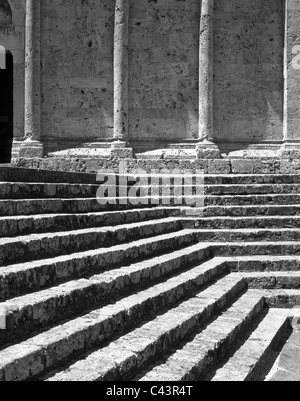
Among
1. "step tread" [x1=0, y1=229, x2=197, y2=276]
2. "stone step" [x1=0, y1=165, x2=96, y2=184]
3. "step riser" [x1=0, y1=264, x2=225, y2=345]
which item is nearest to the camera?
"step riser" [x1=0, y1=264, x2=225, y2=345]

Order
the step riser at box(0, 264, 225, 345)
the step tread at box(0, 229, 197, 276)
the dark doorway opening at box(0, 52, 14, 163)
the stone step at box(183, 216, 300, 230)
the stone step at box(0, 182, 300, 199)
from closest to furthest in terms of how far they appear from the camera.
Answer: the step riser at box(0, 264, 225, 345), the step tread at box(0, 229, 197, 276), the stone step at box(0, 182, 300, 199), the stone step at box(183, 216, 300, 230), the dark doorway opening at box(0, 52, 14, 163)

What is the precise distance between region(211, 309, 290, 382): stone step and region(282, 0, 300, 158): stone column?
6518mm

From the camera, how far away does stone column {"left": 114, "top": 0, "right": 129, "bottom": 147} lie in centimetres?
1157

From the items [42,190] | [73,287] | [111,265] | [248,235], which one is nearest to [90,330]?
[73,287]

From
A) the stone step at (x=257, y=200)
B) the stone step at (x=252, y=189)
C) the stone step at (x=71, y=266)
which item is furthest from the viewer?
the stone step at (x=252, y=189)

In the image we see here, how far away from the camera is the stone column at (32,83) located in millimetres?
11516

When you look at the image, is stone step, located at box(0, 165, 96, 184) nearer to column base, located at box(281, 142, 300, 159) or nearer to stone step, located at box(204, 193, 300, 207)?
stone step, located at box(204, 193, 300, 207)

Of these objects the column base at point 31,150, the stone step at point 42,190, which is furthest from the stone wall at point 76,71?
the stone step at point 42,190

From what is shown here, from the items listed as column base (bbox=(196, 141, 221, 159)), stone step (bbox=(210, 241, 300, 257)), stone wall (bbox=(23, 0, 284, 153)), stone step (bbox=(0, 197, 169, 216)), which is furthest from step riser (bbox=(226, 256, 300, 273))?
stone wall (bbox=(23, 0, 284, 153))

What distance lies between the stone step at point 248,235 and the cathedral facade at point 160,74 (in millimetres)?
4247

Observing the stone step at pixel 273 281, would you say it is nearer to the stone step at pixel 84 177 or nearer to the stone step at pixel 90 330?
the stone step at pixel 90 330

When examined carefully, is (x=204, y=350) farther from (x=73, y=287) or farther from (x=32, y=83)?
(x=32, y=83)

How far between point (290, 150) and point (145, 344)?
8819 millimetres

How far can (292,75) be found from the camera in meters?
11.7
